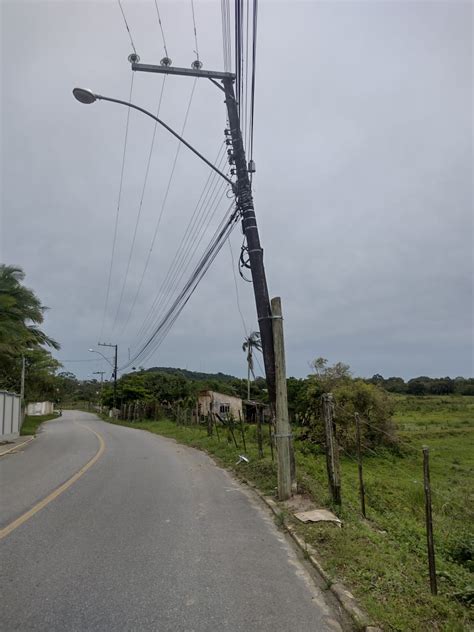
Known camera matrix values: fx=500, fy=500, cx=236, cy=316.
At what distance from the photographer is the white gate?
1000 inches

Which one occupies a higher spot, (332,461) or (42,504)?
(332,461)

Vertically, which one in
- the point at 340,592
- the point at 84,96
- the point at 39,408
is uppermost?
the point at 84,96

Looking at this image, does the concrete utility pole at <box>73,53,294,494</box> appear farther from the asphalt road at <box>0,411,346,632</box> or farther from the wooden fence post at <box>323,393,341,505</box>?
the asphalt road at <box>0,411,346,632</box>

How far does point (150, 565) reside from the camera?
5.49 meters

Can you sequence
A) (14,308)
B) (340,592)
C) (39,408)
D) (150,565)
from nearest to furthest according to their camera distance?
(340,592), (150,565), (14,308), (39,408)

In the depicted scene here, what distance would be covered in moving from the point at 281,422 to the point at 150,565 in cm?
458

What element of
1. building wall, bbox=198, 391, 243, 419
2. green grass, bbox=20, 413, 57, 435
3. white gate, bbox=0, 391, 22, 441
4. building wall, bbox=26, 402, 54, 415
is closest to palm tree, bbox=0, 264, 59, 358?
white gate, bbox=0, 391, 22, 441

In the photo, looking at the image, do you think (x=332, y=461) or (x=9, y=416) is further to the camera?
(x=9, y=416)

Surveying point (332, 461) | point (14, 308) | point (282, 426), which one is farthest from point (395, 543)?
point (14, 308)

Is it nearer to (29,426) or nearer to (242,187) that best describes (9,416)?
(29,426)

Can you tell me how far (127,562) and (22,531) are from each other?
212 cm

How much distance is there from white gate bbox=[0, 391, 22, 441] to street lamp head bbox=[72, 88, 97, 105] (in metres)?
19.8

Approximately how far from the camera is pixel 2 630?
3.91 meters

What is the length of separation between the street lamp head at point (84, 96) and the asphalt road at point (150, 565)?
7.46 m
